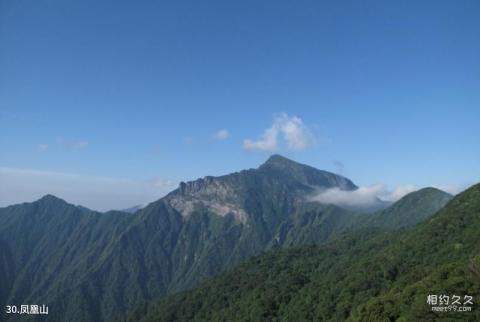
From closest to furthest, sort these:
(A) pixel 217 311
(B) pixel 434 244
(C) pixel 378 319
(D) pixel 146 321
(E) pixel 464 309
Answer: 1. (E) pixel 464 309
2. (C) pixel 378 319
3. (B) pixel 434 244
4. (A) pixel 217 311
5. (D) pixel 146 321

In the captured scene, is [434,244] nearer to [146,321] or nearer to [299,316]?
[299,316]

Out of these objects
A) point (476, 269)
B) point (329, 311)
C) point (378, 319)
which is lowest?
point (329, 311)

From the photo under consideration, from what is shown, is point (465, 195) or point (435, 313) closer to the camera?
point (435, 313)

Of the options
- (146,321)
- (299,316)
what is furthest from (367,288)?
(146,321)

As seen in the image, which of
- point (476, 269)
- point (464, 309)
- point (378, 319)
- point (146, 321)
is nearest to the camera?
point (464, 309)

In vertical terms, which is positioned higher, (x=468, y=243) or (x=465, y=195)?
(x=465, y=195)

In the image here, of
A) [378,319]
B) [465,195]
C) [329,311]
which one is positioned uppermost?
[465,195]

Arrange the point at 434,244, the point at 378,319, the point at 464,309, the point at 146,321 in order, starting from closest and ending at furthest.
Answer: the point at 464,309 → the point at 378,319 → the point at 434,244 → the point at 146,321

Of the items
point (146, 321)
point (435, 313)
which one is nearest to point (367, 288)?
point (435, 313)

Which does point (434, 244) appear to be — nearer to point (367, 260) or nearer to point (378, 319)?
point (367, 260)
